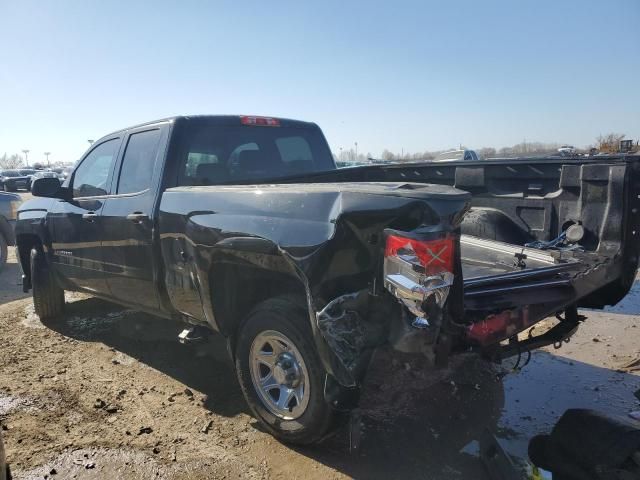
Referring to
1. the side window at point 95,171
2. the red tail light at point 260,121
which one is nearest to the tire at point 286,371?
the red tail light at point 260,121

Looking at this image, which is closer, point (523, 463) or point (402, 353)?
point (402, 353)

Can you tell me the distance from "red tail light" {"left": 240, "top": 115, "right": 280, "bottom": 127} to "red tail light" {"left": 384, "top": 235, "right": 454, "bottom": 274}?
2481 mm

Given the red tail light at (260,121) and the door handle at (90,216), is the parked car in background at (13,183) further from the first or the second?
the red tail light at (260,121)

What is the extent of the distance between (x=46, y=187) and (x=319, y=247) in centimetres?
360

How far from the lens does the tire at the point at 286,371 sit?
277 centimetres

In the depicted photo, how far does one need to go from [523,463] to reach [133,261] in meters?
3.17

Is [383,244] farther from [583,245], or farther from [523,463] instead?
[583,245]

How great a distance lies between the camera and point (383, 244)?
7.91 feet

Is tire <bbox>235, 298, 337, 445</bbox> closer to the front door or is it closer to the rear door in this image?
the rear door

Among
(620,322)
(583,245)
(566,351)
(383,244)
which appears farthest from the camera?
(620,322)

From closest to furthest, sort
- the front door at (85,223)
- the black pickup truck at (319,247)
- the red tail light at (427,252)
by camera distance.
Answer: the red tail light at (427,252), the black pickup truck at (319,247), the front door at (85,223)

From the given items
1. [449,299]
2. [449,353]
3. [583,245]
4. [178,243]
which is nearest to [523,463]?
[449,353]

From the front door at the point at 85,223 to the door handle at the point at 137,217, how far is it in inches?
24.3

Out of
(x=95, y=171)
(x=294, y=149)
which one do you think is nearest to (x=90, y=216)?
(x=95, y=171)
